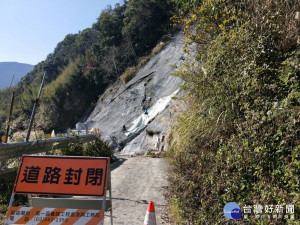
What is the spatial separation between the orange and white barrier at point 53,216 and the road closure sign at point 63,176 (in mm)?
257

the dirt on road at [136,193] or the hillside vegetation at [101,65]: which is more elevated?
the hillside vegetation at [101,65]

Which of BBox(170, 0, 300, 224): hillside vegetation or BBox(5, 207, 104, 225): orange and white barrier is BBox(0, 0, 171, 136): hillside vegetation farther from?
BBox(5, 207, 104, 225): orange and white barrier

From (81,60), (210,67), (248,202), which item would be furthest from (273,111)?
(81,60)

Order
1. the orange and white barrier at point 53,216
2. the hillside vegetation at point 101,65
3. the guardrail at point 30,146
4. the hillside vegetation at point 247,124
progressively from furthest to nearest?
the hillside vegetation at point 101,65 < the guardrail at point 30,146 < the orange and white barrier at point 53,216 < the hillside vegetation at point 247,124

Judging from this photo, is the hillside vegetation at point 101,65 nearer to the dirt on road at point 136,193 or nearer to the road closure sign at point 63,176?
the dirt on road at point 136,193

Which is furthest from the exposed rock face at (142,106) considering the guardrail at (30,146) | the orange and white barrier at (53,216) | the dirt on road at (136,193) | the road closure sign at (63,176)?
the orange and white barrier at (53,216)

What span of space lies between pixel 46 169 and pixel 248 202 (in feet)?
10.3

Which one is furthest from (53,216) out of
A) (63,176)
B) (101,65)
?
(101,65)

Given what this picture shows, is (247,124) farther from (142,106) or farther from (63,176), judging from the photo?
(142,106)

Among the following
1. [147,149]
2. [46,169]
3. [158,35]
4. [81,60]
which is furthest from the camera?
[81,60]

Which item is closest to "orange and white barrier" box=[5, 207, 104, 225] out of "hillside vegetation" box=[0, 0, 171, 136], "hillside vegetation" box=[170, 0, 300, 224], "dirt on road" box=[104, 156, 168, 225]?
"dirt on road" box=[104, 156, 168, 225]

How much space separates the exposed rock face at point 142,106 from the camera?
868 inches

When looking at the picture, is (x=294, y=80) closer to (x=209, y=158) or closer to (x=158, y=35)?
(x=209, y=158)

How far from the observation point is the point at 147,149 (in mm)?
20562
